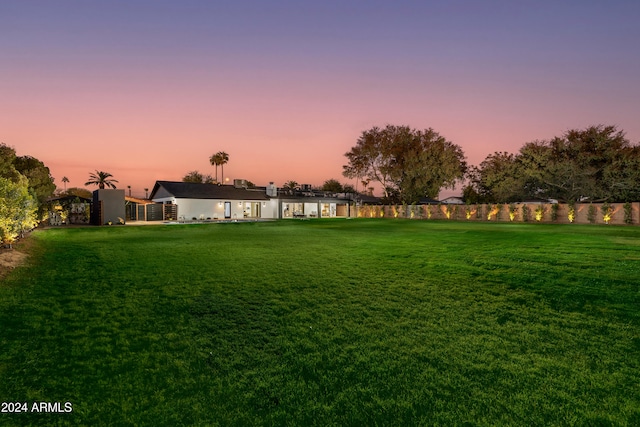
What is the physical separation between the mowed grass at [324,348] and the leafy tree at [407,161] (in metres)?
38.4

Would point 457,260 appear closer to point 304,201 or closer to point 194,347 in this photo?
point 194,347

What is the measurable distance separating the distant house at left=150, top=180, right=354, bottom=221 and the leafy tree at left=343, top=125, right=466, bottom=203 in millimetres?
6905

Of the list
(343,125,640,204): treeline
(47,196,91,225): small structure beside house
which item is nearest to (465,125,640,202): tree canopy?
(343,125,640,204): treeline

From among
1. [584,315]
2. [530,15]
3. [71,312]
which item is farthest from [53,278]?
[530,15]

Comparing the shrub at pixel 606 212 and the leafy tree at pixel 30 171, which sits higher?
→ the leafy tree at pixel 30 171

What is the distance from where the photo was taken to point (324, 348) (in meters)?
3.38

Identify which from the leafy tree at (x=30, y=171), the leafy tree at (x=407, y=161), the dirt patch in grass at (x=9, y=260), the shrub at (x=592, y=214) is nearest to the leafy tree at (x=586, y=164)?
the shrub at (x=592, y=214)

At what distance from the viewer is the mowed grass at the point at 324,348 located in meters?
2.37

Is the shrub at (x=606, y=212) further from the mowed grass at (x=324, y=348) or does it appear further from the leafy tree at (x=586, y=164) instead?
the mowed grass at (x=324, y=348)

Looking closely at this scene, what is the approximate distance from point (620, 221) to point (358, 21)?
27249 mm

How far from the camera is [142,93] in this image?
2803cm

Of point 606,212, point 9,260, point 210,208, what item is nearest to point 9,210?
point 9,260

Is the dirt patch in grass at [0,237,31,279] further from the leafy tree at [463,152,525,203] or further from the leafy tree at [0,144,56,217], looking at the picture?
the leafy tree at [463,152,525,203]

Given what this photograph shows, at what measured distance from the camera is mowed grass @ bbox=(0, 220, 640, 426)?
237 centimetres
